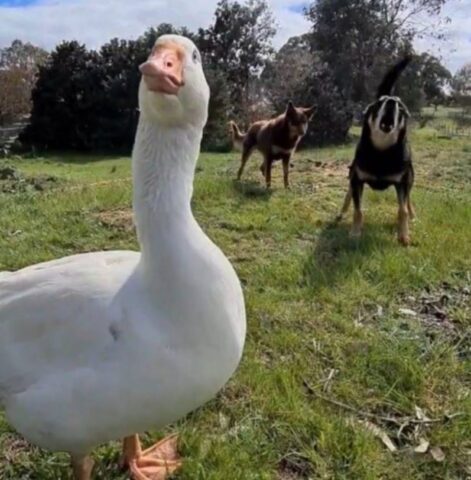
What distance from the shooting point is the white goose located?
1.69 metres

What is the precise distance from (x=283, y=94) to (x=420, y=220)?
1685cm

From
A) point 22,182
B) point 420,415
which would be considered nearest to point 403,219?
point 420,415

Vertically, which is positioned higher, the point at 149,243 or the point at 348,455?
the point at 149,243

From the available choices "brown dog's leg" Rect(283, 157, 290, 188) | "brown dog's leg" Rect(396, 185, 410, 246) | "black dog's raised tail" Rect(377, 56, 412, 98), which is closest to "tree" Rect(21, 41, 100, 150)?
"brown dog's leg" Rect(283, 157, 290, 188)

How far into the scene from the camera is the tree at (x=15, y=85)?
25297 millimetres

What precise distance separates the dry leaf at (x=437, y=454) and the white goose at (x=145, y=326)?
3.33 feet

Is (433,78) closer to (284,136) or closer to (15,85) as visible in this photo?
(15,85)

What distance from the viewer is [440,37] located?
25.7 m

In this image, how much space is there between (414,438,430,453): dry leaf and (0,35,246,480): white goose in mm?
986

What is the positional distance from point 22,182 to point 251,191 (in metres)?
4.08

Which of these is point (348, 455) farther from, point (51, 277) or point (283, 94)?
point (283, 94)

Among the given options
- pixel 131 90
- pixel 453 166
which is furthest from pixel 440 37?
pixel 453 166

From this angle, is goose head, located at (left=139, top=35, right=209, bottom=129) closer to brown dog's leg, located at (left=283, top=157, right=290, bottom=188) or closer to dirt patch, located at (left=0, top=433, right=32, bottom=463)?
dirt patch, located at (left=0, top=433, right=32, bottom=463)

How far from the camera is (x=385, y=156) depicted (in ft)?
17.2
